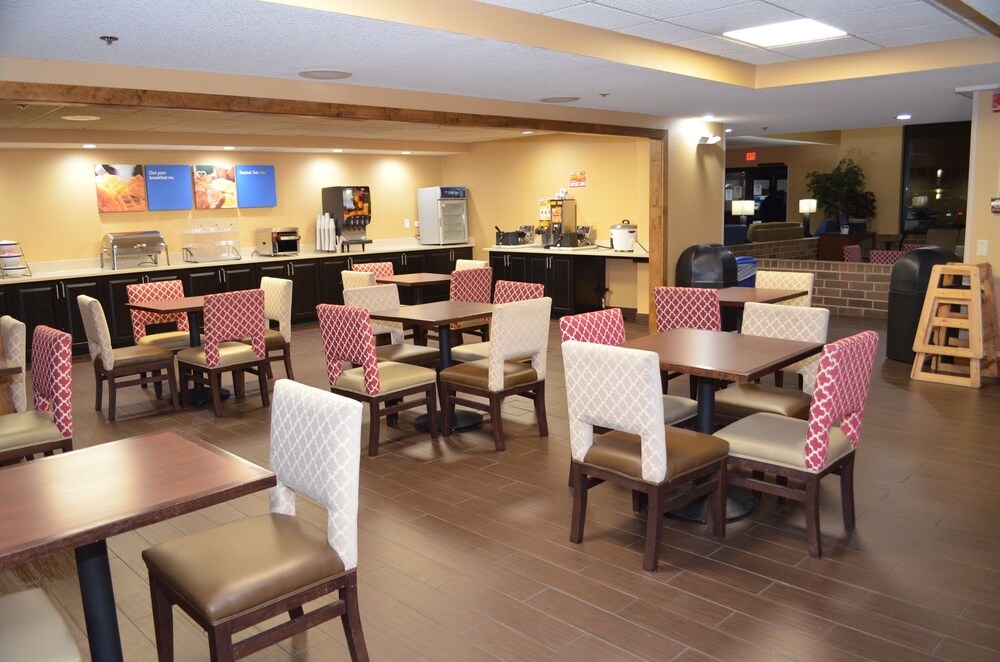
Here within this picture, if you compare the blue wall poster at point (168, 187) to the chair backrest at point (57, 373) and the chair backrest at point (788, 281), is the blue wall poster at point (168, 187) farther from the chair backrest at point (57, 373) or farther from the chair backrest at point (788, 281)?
the chair backrest at point (788, 281)

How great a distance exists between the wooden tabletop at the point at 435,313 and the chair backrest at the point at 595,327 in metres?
1.14

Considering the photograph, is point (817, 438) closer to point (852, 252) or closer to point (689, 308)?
point (689, 308)

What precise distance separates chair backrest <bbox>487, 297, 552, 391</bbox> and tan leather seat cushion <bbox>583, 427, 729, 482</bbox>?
1.38 m

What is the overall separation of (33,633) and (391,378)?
10.1 ft

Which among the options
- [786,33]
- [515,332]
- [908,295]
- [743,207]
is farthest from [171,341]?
[743,207]

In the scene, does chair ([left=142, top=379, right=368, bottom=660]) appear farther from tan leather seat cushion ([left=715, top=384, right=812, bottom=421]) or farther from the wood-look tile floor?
tan leather seat cushion ([left=715, top=384, right=812, bottom=421])

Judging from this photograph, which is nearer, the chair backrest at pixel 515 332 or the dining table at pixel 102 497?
the dining table at pixel 102 497

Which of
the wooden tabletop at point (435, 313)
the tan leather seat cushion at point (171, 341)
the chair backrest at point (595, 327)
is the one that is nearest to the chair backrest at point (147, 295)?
the tan leather seat cushion at point (171, 341)

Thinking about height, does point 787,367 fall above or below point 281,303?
below

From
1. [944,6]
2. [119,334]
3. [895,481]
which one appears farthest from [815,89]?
[119,334]

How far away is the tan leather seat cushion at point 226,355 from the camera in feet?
19.9

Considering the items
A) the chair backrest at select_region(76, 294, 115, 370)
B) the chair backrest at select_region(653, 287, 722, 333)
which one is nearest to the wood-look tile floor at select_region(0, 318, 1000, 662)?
the chair backrest at select_region(653, 287, 722, 333)

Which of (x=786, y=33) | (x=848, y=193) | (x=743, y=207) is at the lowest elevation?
(x=743, y=207)

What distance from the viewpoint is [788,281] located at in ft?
21.4
